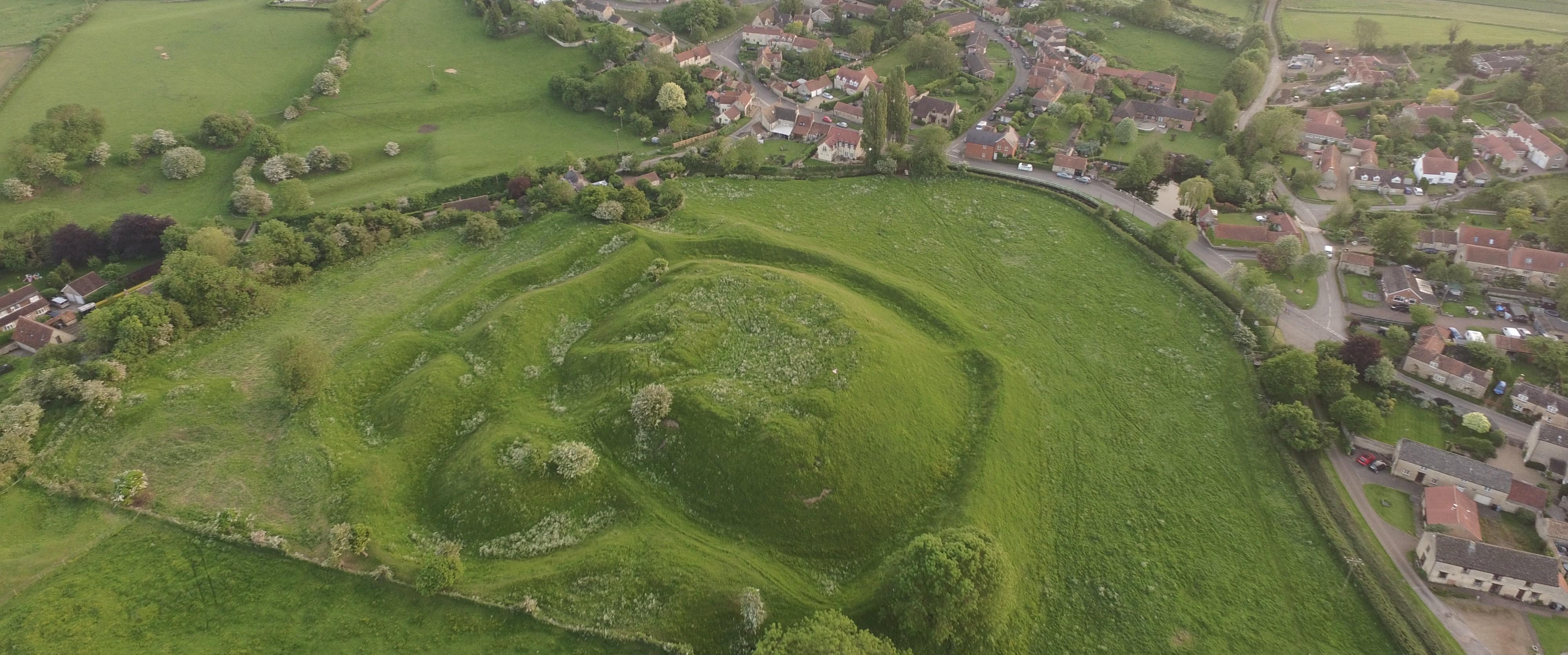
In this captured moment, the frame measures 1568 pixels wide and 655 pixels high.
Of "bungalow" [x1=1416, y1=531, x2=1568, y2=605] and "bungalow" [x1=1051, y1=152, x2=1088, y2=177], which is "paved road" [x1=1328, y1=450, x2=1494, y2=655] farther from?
"bungalow" [x1=1051, y1=152, x2=1088, y2=177]

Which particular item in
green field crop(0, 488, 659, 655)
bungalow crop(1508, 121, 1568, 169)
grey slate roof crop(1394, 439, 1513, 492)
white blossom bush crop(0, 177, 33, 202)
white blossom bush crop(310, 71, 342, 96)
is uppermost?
bungalow crop(1508, 121, 1568, 169)

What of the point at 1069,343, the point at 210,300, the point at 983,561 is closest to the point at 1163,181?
the point at 1069,343

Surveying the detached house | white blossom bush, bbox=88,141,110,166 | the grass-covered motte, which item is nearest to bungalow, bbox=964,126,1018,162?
the grass-covered motte

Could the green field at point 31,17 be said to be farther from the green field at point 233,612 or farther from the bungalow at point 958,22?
the bungalow at point 958,22

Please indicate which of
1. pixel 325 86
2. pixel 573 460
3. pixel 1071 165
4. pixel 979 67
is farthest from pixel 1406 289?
pixel 325 86

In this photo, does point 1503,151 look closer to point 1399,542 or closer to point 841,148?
point 1399,542

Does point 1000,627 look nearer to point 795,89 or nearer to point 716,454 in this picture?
point 716,454
